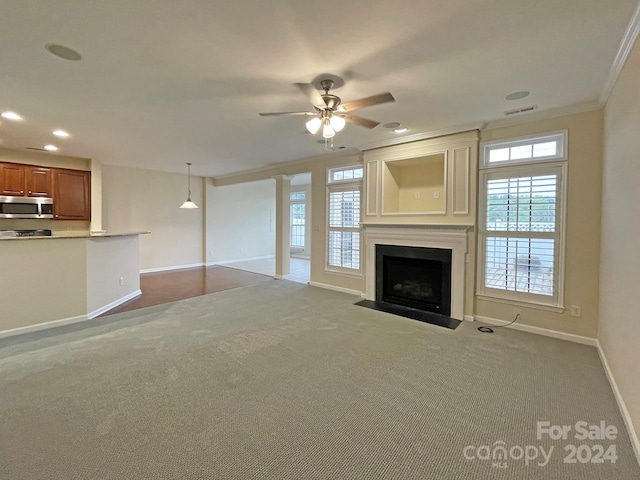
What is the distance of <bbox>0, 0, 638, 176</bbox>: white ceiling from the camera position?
1883mm

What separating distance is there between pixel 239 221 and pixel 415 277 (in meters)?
6.73

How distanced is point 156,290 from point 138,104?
150 inches

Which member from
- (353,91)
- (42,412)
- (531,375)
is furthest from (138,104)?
(531,375)

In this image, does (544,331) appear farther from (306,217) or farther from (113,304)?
(306,217)

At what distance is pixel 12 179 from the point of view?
5.61 metres

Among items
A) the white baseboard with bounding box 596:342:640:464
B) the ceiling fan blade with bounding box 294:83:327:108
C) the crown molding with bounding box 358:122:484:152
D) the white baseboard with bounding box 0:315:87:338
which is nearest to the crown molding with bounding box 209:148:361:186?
the crown molding with bounding box 358:122:484:152

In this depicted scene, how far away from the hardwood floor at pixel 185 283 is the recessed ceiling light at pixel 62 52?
3.42 meters

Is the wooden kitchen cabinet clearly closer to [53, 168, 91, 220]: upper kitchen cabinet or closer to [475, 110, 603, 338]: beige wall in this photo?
[53, 168, 91, 220]: upper kitchen cabinet

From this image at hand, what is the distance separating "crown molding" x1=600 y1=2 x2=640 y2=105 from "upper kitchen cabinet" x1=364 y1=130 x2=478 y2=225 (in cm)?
144

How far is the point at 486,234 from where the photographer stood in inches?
163

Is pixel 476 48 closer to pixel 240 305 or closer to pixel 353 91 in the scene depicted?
pixel 353 91

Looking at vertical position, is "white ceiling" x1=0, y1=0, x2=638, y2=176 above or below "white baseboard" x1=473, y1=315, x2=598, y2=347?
above

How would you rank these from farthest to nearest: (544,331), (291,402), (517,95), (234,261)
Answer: (234,261) < (544,331) < (517,95) < (291,402)

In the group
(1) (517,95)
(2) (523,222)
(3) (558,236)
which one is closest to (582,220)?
(3) (558,236)
